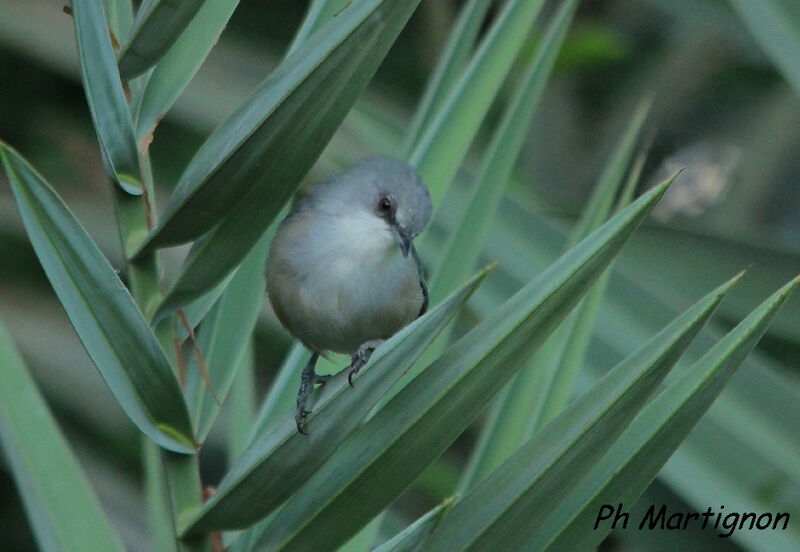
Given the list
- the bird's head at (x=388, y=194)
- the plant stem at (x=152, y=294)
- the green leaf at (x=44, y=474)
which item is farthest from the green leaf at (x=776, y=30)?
the green leaf at (x=44, y=474)

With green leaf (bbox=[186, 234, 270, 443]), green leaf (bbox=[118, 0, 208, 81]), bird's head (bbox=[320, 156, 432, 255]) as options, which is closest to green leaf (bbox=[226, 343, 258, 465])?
green leaf (bbox=[186, 234, 270, 443])

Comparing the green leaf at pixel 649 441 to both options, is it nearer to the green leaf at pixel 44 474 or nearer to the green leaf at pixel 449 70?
the green leaf at pixel 44 474

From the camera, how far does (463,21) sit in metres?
1.75

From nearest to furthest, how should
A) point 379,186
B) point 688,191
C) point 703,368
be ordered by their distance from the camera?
point 703,368 < point 379,186 < point 688,191

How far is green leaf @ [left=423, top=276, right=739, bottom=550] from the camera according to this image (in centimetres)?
98

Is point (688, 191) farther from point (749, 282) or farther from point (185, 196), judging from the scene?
point (185, 196)

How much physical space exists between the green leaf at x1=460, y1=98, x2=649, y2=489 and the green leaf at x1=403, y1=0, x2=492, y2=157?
10.0 inches

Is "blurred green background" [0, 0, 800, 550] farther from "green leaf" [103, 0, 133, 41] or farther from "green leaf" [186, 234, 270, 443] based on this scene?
"green leaf" [103, 0, 133, 41]

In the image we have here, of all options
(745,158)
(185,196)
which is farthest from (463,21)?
(745,158)

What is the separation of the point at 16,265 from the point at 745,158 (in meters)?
1.83

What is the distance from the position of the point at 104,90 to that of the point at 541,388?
27.1 inches

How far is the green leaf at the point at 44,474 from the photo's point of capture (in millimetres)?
1325

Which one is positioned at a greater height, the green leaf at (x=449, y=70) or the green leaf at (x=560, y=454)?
the green leaf at (x=449, y=70)

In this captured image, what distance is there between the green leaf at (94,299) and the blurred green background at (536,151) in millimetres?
Answer: 954
